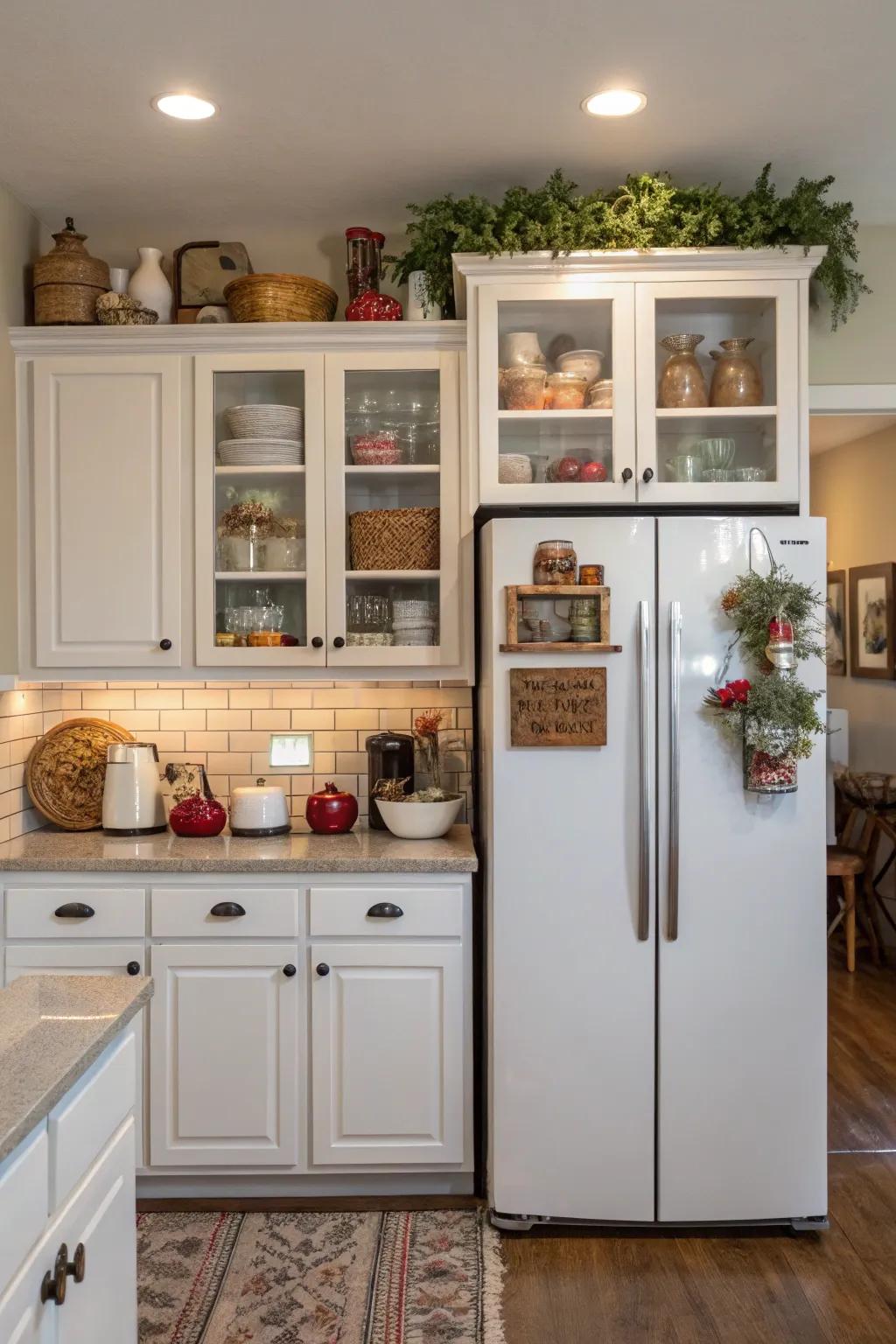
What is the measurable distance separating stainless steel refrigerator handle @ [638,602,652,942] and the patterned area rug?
2.96 feet

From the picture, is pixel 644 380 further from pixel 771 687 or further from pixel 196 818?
pixel 196 818

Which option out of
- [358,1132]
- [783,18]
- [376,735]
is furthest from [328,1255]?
[783,18]

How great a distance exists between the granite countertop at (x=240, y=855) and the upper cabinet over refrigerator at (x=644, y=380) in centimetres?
97

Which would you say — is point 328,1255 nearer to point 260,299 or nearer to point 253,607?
point 253,607

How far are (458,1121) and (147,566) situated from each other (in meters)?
1.77

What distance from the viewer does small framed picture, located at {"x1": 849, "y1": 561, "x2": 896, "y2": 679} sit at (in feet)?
18.0

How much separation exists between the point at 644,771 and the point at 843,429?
369 centimetres

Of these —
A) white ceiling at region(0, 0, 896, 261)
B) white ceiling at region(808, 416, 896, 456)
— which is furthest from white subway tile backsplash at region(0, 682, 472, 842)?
white ceiling at region(808, 416, 896, 456)

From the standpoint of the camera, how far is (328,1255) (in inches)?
105

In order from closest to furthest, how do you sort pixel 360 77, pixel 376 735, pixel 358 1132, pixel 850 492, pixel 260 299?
pixel 360 77 < pixel 358 1132 < pixel 260 299 < pixel 376 735 < pixel 850 492

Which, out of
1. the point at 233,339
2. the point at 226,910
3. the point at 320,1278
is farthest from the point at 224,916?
the point at 233,339

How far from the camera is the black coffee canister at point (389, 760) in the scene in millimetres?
3293

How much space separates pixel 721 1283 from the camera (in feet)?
8.34

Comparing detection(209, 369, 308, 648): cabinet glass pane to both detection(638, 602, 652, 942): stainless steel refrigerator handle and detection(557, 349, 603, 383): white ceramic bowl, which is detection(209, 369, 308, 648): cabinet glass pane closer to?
detection(557, 349, 603, 383): white ceramic bowl
